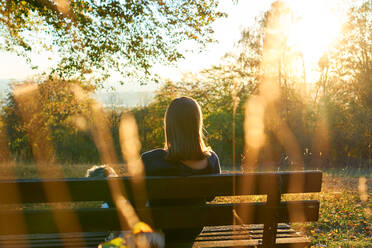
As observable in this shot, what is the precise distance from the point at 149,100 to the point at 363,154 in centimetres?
1243

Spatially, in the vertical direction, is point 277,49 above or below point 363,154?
above

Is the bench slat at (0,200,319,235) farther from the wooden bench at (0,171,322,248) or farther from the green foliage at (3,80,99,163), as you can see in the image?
the green foliage at (3,80,99,163)

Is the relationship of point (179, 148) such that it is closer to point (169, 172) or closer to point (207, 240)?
point (169, 172)

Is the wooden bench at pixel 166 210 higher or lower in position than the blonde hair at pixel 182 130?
lower

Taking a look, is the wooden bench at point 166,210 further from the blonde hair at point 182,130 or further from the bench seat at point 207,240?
the blonde hair at point 182,130

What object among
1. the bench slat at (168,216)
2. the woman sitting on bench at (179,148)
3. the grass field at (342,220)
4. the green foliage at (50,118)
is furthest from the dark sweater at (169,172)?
the green foliage at (50,118)

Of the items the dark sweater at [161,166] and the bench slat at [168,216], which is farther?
the dark sweater at [161,166]

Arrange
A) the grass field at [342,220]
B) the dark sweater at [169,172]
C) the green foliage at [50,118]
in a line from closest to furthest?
the dark sweater at [169,172] < the grass field at [342,220] < the green foliage at [50,118]

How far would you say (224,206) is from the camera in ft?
8.75

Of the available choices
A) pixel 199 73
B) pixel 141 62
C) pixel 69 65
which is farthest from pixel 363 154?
pixel 69 65

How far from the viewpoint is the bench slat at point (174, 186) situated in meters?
2.28

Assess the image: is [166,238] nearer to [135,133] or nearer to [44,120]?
[44,120]

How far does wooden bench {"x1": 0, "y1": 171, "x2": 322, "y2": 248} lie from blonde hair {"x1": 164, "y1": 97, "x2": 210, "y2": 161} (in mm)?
277

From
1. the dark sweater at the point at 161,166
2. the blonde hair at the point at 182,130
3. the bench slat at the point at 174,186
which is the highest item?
the blonde hair at the point at 182,130
